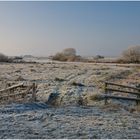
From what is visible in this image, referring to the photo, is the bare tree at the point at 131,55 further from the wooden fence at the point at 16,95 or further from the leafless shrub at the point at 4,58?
the wooden fence at the point at 16,95

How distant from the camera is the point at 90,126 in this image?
9.99 m

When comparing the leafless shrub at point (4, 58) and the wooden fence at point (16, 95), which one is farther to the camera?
the leafless shrub at point (4, 58)

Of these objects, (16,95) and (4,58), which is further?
(4,58)

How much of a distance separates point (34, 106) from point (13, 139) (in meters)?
4.75

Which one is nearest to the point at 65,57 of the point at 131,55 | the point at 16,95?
the point at 131,55

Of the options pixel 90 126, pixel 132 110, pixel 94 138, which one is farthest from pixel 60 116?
pixel 132 110

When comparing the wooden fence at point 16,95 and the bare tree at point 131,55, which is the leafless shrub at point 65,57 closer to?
the bare tree at point 131,55

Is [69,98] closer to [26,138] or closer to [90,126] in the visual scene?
[90,126]

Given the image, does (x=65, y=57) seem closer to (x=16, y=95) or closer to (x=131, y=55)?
(x=131, y=55)

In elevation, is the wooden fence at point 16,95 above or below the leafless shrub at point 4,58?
below

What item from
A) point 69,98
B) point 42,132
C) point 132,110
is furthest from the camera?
point 69,98

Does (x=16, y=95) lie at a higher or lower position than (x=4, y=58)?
lower

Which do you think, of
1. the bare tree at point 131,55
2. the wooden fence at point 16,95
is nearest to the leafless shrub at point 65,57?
the bare tree at point 131,55

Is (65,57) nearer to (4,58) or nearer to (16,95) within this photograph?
(4,58)
